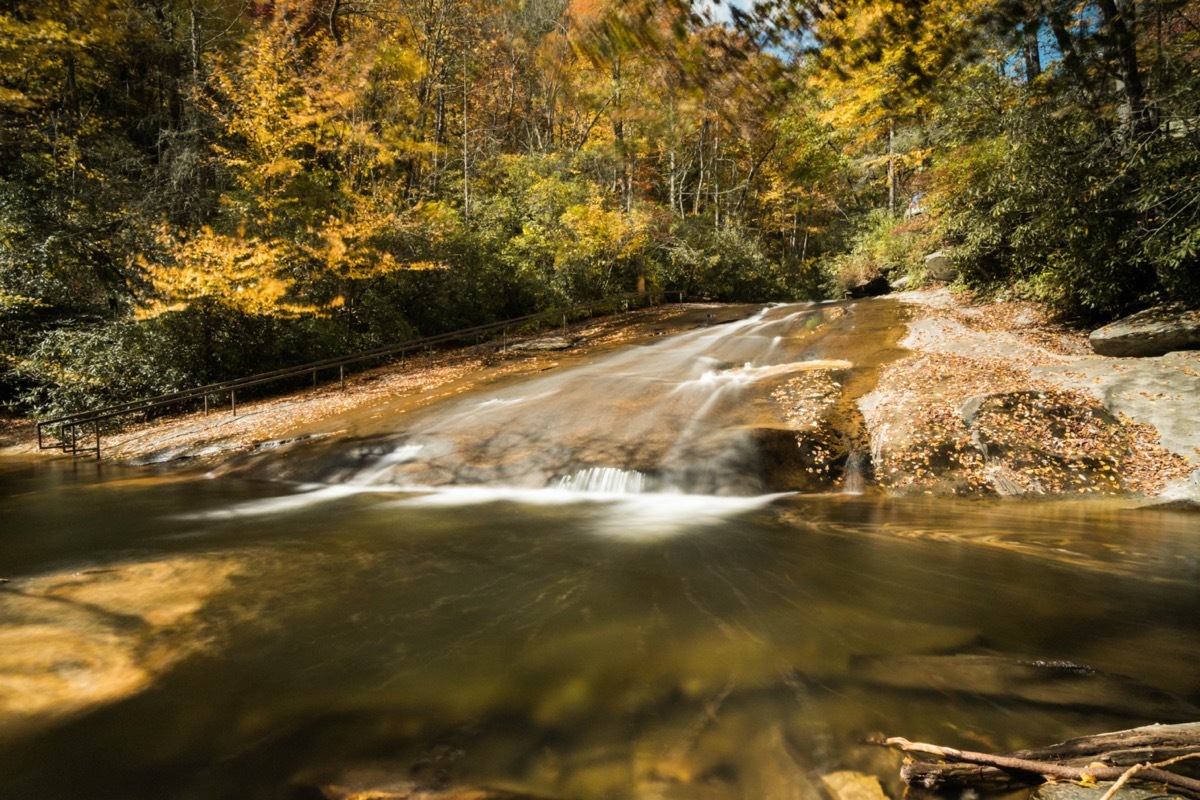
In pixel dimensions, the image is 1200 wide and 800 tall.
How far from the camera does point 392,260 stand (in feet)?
52.0

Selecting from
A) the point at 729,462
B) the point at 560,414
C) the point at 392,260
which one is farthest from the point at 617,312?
A: the point at 729,462

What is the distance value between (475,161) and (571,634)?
83.0 ft

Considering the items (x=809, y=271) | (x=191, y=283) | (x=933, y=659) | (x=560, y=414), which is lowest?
(x=933, y=659)

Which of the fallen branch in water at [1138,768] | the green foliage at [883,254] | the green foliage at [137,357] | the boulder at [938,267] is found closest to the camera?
the fallen branch in water at [1138,768]

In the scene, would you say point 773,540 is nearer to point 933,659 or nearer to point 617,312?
point 933,659

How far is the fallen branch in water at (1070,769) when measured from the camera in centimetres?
186

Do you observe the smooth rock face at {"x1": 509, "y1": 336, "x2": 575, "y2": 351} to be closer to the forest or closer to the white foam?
the forest

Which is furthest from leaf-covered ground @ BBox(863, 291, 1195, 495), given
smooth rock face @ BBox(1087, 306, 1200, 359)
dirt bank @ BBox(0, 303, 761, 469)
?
dirt bank @ BBox(0, 303, 761, 469)

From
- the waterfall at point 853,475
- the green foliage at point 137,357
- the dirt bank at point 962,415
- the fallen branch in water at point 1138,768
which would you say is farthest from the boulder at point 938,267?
the green foliage at point 137,357

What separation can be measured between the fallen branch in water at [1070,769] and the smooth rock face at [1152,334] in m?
10.4

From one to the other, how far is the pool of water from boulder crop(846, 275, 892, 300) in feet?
67.0

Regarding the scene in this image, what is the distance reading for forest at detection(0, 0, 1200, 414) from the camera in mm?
3547

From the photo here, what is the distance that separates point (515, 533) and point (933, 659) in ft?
13.6

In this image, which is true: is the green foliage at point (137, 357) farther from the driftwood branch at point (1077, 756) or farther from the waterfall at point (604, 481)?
the driftwood branch at point (1077, 756)
